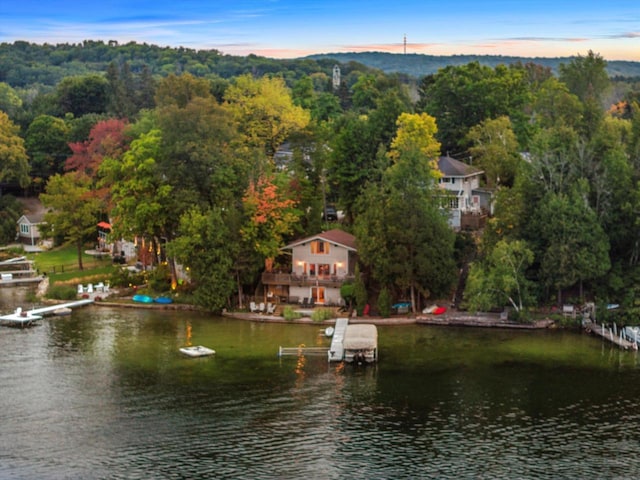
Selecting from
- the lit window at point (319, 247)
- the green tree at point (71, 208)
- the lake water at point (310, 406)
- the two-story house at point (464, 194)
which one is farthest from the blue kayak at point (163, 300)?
the two-story house at point (464, 194)

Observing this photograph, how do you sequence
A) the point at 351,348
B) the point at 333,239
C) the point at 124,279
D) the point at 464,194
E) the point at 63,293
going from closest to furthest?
1. the point at 351,348
2. the point at 333,239
3. the point at 63,293
4. the point at 124,279
5. the point at 464,194

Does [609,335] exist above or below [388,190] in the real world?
below

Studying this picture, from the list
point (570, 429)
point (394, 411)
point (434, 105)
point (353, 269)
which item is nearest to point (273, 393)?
point (394, 411)

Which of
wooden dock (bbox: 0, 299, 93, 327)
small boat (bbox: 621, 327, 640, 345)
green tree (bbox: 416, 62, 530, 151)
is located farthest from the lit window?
green tree (bbox: 416, 62, 530, 151)

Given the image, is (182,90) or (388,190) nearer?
(388,190)

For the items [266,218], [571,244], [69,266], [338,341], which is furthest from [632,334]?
[69,266]

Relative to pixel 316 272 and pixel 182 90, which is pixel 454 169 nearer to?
pixel 316 272

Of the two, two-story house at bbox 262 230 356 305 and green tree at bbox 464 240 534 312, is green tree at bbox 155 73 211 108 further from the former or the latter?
green tree at bbox 464 240 534 312
